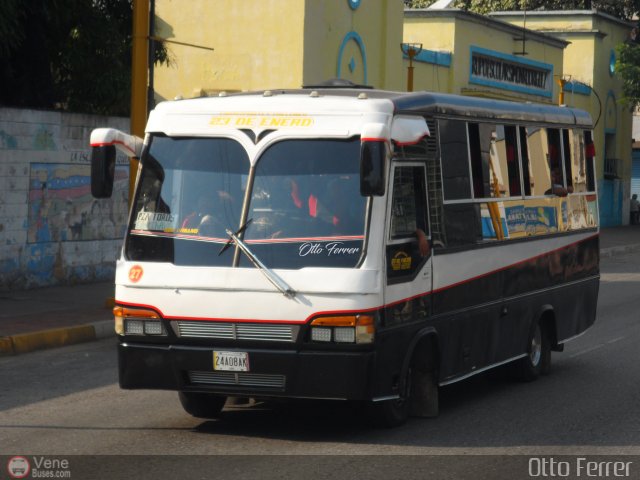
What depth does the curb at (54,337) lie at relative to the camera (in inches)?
528

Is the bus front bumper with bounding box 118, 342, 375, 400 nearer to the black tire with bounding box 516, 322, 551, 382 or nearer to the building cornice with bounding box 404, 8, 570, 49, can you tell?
the black tire with bounding box 516, 322, 551, 382

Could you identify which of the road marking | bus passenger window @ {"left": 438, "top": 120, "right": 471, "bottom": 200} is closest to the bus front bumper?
bus passenger window @ {"left": 438, "top": 120, "right": 471, "bottom": 200}

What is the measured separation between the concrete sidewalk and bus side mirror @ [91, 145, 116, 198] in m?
4.88

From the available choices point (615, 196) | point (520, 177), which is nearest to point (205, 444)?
point (520, 177)

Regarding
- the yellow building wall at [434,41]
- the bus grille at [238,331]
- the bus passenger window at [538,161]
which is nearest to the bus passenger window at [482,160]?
the bus passenger window at [538,161]

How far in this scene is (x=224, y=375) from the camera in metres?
8.53

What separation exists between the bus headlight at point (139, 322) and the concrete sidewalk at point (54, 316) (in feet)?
16.0

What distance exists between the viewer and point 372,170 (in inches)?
320

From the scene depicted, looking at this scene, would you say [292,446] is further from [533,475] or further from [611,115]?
[611,115]

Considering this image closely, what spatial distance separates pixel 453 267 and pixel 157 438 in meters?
2.77

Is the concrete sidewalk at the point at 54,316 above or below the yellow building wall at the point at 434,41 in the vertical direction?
below

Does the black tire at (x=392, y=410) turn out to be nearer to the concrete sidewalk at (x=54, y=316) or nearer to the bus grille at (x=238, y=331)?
the bus grille at (x=238, y=331)

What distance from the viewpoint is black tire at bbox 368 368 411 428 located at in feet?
29.4

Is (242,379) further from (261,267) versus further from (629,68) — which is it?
(629,68)
